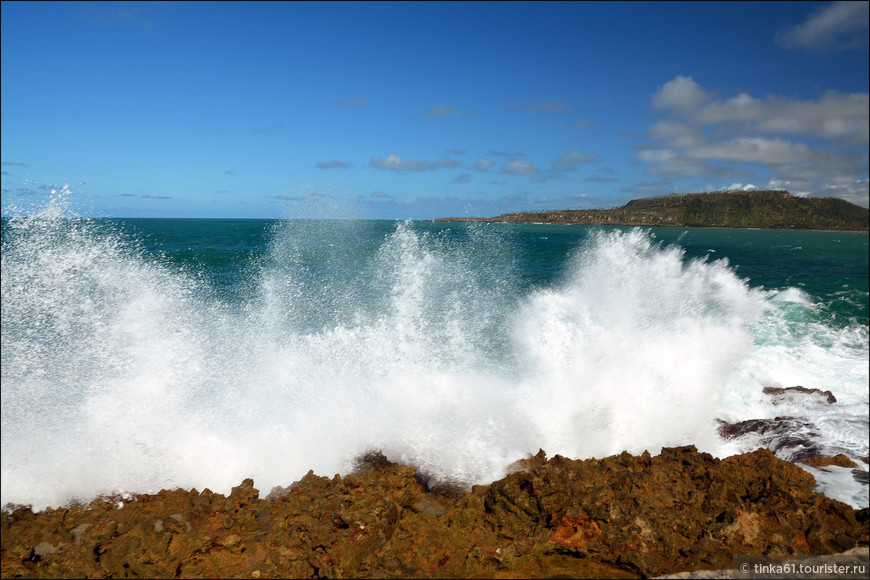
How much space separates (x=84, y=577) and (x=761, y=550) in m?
7.41

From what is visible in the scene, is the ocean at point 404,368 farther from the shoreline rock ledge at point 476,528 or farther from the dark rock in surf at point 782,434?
the shoreline rock ledge at point 476,528

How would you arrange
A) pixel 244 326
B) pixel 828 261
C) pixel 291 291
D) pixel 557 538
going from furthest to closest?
pixel 291 291 < pixel 828 261 < pixel 244 326 < pixel 557 538

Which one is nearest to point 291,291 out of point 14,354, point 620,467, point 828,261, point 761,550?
point 14,354

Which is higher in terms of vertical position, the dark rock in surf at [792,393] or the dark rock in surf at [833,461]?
the dark rock in surf at [792,393]

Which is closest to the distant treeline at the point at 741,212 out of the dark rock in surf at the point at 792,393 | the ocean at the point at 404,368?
the ocean at the point at 404,368

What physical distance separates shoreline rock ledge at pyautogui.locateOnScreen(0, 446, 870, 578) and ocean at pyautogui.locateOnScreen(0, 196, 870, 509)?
1.22 meters

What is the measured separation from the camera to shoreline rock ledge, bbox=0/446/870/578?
4.77 meters

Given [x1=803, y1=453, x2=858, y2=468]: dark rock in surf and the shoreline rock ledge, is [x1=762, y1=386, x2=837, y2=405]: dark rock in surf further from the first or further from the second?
the shoreline rock ledge

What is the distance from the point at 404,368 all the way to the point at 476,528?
16.8 ft

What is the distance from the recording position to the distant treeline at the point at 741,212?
6.85 m

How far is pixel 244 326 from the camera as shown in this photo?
1059cm

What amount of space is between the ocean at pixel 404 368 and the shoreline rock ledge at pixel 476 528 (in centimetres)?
122

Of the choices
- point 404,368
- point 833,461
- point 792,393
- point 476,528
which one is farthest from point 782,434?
point 404,368

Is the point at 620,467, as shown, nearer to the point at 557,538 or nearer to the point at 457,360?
the point at 557,538
